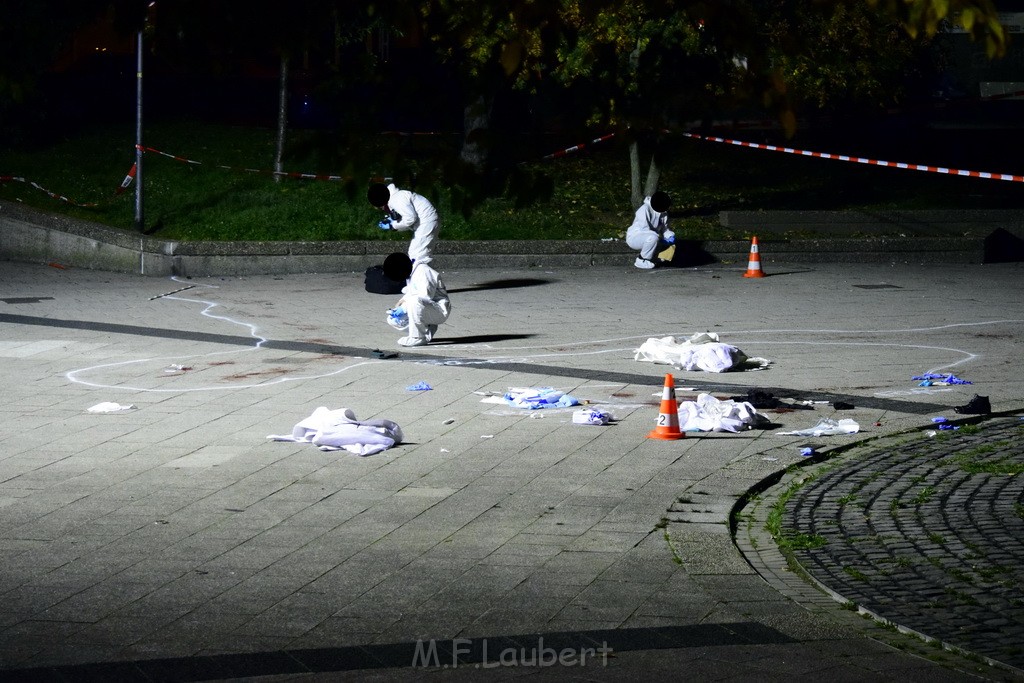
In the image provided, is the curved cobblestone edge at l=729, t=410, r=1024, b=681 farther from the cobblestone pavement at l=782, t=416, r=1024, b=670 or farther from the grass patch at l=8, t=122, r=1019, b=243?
the grass patch at l=8, t=122, r=1019, b=243

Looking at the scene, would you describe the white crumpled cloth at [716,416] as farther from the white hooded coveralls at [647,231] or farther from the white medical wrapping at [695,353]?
the white hooded coveralls at [647,231]

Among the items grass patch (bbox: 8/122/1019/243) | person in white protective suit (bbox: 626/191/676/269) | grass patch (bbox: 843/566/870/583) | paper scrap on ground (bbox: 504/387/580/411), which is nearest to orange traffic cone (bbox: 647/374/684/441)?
paper scrap on ground (bbox: 504/387/580/411)

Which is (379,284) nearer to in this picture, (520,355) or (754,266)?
(520,355)

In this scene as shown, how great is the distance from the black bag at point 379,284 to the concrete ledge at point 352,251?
235 cm

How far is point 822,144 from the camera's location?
1071 inches

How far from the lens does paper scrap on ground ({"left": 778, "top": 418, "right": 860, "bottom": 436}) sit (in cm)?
947

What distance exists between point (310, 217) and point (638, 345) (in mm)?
9428

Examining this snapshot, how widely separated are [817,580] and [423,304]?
7.28m

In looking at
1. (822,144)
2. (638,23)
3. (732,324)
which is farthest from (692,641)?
(822,144)

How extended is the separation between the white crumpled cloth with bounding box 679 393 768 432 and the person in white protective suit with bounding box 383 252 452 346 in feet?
12.6

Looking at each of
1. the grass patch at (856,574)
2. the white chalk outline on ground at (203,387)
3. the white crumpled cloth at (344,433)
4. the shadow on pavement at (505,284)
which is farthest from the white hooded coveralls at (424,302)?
the grass patch at (856,574)

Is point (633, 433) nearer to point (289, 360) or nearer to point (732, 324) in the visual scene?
point (289, 360)

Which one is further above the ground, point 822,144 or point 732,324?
point 822,144

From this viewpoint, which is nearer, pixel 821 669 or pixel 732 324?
pixel 821 669
